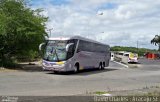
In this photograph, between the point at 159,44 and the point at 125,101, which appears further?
the point at 159,44

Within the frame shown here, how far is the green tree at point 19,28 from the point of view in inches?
1373

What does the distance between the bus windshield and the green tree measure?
3379 mm

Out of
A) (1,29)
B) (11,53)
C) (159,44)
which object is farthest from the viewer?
(159,44)

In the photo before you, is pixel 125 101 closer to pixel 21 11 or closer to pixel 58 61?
pixel 58 61

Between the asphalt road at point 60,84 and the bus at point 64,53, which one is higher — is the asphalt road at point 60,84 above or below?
below

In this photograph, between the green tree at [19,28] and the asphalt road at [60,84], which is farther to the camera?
the green tree at [19,28]

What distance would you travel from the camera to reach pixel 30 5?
37906mm

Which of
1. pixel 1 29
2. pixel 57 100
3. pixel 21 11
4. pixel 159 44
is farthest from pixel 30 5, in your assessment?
pixel 159 44

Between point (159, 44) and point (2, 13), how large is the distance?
138 m

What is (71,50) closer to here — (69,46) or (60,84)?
(69,46)

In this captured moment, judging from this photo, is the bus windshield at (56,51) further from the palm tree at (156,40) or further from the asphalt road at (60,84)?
the palm tree at (156,40)

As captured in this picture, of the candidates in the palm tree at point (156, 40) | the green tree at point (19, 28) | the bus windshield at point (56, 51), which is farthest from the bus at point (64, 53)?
the palm tree at point (156, 40)

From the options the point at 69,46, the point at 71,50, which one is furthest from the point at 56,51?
the point at 71,50

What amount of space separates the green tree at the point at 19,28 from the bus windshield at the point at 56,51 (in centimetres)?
338
